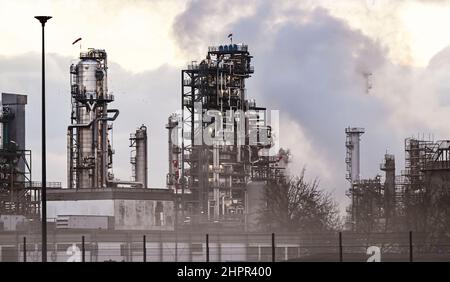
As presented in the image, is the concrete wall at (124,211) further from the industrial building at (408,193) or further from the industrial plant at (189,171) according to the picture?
the industrial building at (408,193)

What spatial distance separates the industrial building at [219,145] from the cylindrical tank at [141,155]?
8.43ft

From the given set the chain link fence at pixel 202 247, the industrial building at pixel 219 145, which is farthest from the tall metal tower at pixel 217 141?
the chain link fence at pixel 202 247

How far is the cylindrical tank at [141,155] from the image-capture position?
108312 millimetres

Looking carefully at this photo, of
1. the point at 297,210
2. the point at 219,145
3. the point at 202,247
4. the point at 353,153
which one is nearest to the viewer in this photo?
the point at 202,247

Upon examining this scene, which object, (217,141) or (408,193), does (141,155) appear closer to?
(217,141)

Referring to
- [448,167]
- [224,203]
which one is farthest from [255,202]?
[448,167]

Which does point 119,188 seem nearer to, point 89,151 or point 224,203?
point 89,151

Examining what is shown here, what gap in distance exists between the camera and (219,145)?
347 feet

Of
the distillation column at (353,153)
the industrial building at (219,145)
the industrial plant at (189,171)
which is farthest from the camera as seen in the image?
the distillation column at (353,153)

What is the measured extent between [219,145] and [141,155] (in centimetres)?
909

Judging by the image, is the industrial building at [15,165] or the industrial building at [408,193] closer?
the industrial building at [408,193]

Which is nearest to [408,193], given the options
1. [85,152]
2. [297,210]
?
[297,210]

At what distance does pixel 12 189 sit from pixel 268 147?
26.9 m
